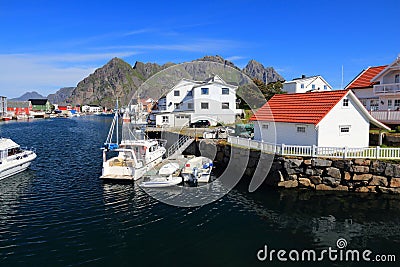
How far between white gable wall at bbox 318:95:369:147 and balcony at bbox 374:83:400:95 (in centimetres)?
1007

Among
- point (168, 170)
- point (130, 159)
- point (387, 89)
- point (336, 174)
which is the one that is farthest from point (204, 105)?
point (336, 174)

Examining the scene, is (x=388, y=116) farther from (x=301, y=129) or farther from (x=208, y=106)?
(x=208, y=106)

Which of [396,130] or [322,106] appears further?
[396,130]

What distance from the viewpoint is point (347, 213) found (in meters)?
19.3

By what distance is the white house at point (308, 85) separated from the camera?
2667 inches

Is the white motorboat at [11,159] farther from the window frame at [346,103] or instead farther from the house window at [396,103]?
the house window at [396,103]

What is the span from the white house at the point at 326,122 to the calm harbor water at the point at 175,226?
521 centimetres

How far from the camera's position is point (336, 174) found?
22.9 m

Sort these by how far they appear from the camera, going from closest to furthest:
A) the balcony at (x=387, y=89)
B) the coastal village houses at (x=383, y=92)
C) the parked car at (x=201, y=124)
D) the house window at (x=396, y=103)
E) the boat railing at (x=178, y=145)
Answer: the coastal village houses at (x=383, y=92) → the balcony at (x=387, y=89) → the house window at (x=396, y=103) → the boat railing at (x=178, y=145) → the parked car at (x=201, y=124)

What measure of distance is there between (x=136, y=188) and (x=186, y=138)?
15.5 m

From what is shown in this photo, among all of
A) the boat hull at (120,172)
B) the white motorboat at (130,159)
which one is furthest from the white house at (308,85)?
the boat hull at (120,172)

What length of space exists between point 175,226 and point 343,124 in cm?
1706

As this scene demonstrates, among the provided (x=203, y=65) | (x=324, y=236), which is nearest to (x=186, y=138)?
(x=203, y=65)

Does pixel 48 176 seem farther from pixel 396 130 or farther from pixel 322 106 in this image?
pixel 396 130
